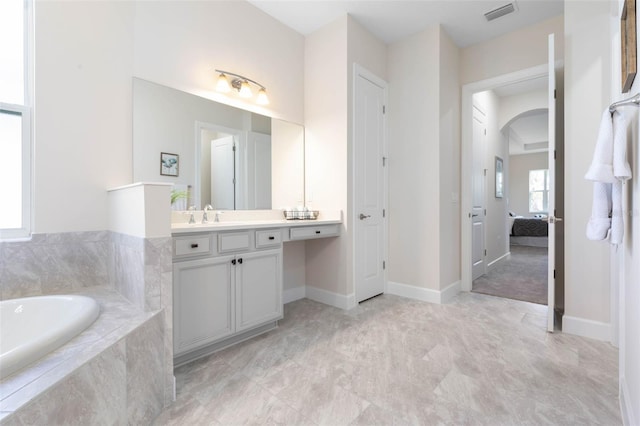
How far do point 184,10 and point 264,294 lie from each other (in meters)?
2.28

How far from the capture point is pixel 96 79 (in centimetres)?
195

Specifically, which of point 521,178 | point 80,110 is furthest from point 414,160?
point 521,178

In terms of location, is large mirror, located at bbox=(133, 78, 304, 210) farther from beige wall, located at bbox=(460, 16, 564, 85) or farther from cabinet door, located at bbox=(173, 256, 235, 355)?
beige wall, located at bbox=(460, 16, 564, 85)

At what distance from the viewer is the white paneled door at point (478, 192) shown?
13.2ft

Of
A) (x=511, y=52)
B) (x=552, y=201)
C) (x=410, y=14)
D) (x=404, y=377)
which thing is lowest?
(x=404, y=377)

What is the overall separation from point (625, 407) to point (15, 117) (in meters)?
3.48

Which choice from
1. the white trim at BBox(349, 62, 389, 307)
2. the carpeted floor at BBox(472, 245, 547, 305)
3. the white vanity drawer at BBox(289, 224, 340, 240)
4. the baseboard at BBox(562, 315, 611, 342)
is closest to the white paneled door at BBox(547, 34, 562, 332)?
the baseboard at BBox(562, 315, 611, 342)

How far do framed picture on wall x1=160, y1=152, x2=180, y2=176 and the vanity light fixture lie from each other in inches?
28.4

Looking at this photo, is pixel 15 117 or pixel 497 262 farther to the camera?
pixel 497 262

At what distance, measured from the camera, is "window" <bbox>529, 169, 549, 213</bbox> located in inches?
370

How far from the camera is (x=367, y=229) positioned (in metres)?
3.20

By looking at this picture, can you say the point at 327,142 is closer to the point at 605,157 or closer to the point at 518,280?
the point at 605,157

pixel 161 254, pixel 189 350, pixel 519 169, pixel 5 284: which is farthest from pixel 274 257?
pixel 519 169

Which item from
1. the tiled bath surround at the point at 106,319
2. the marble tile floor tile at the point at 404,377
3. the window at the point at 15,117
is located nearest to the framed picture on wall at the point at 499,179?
Answer: the marble tile floor tile at the point at 404,377
